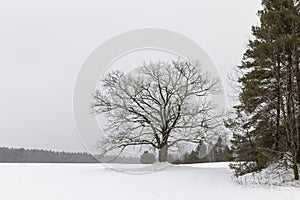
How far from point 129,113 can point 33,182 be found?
24.7 ft

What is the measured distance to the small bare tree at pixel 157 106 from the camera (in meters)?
18.6

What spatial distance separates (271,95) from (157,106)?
7.57 meters

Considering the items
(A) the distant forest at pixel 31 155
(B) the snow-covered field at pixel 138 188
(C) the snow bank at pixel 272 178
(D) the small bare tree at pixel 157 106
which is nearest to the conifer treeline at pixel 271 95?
(C) the snow bank at pixel 272 178

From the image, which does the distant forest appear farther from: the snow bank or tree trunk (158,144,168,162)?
the snow bank

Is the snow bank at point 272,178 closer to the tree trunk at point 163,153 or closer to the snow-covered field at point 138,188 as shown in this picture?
the snow-covered field at point 138,188

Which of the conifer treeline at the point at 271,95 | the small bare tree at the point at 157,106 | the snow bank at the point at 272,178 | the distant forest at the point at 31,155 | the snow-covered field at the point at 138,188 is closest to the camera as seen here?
the snow-covered field at the point at 138,188

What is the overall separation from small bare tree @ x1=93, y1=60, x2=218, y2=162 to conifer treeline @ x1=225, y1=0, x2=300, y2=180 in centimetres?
393

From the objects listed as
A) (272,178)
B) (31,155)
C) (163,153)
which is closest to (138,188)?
(272,178)

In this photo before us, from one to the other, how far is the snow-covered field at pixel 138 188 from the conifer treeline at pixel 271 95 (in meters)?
1.92

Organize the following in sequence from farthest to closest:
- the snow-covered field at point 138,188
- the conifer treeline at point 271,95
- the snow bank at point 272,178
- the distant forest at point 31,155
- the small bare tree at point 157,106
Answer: the distant forest at point 31,155
the small bare tree at point 157,106
the conifer treeline at point 271,95
the snow bank at point 272,178
the snow-covered field at point 138,188

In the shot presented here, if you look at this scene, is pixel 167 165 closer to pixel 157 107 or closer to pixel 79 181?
pixel 157 107

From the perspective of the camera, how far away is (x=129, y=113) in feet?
62.9

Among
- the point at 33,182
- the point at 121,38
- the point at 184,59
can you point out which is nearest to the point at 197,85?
the point at 184,59

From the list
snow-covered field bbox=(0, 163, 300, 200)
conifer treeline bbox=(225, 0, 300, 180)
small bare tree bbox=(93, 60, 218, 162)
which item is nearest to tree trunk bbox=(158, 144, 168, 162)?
small bare tree bbox=(93, 60, 218, 162)
